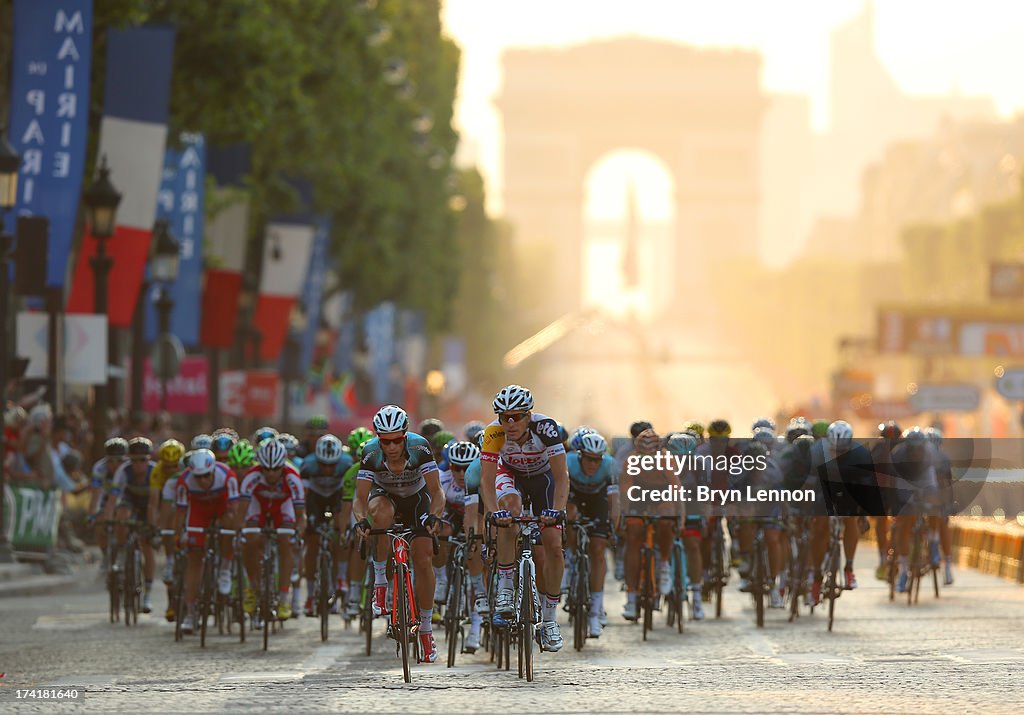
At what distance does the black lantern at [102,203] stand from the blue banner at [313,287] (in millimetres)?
18999

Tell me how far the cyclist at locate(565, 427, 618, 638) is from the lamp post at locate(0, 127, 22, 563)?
8711mm

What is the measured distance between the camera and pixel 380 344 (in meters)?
65.9

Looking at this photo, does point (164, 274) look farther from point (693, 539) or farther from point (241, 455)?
point (693, 539)

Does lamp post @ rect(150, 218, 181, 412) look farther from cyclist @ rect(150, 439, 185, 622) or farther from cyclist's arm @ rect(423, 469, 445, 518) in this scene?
cyclist's arm @ rect(423, 469, 445, 518)

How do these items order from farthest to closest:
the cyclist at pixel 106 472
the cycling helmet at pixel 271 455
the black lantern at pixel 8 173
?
the black lantern at pixel 8 173 → the cyclist at pixel 106 472 → the cycling helmet at pixel 271 455

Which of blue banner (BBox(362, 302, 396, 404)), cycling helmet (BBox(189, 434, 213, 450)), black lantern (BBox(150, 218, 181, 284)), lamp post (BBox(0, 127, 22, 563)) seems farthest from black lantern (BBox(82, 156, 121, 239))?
blue banner (BBox(362, 302, 396, 404))

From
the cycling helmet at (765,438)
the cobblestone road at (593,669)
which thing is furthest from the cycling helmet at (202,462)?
the cycling helmet at (765,438)

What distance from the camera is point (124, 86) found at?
2953cm

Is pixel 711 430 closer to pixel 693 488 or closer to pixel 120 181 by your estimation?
pixel 693 488

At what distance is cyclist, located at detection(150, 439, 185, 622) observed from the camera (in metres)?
20.9

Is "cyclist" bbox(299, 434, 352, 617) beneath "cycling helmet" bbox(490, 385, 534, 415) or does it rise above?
beneath

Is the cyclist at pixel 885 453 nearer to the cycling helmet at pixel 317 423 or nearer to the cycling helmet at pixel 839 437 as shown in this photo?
the cycling helmet at pixel 839 437

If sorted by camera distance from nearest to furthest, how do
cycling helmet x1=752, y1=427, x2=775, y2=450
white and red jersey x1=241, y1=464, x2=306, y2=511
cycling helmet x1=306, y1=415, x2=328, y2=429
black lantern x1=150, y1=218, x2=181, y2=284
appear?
white and red jersey x1=241, y1=464, x2=306, y2=511 < cycling helmet x1=752, y1=427, x2=775, y2=450 < cycling helmet x1=306, y1=415, x2=328, y2=429 < black lantern x1=150, y1=218, x2=181, y2=284

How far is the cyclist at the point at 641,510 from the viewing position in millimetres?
20359
